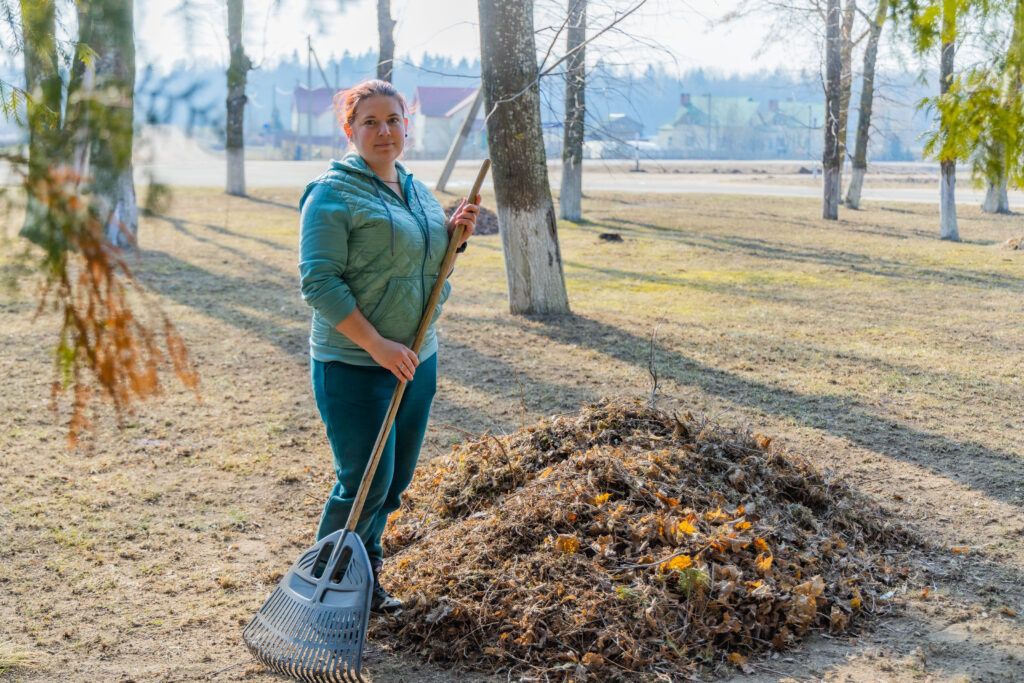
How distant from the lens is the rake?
305cm

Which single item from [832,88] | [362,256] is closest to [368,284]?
[362,256]

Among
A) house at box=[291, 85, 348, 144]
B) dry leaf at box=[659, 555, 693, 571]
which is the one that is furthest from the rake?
house at box=[291, 85, 348, 144]

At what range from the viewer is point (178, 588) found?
4023 millimetres

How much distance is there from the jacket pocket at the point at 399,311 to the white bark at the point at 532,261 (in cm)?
588

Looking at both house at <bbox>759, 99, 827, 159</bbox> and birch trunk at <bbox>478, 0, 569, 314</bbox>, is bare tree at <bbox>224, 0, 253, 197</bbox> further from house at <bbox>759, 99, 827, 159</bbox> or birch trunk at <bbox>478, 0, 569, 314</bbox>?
house at <bbox>759, 99, 827, 159</bbox>

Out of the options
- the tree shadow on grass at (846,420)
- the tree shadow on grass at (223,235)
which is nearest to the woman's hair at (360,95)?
the tree shadow on grass at (846,420)

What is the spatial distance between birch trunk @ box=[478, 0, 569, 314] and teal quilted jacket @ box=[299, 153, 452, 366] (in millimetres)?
5571

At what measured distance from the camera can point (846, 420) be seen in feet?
21.0

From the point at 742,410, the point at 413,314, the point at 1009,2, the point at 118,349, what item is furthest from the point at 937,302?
the point at 118,349

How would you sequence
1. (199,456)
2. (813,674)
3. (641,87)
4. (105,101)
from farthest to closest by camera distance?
(641,87) < (199,456) < (813,674) < (105,101)

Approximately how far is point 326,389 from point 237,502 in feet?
6.69

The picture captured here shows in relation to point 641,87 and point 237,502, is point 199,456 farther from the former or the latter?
point 641,87

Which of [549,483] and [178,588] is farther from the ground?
[549,483]

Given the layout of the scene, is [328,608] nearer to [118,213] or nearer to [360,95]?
[118,213]
